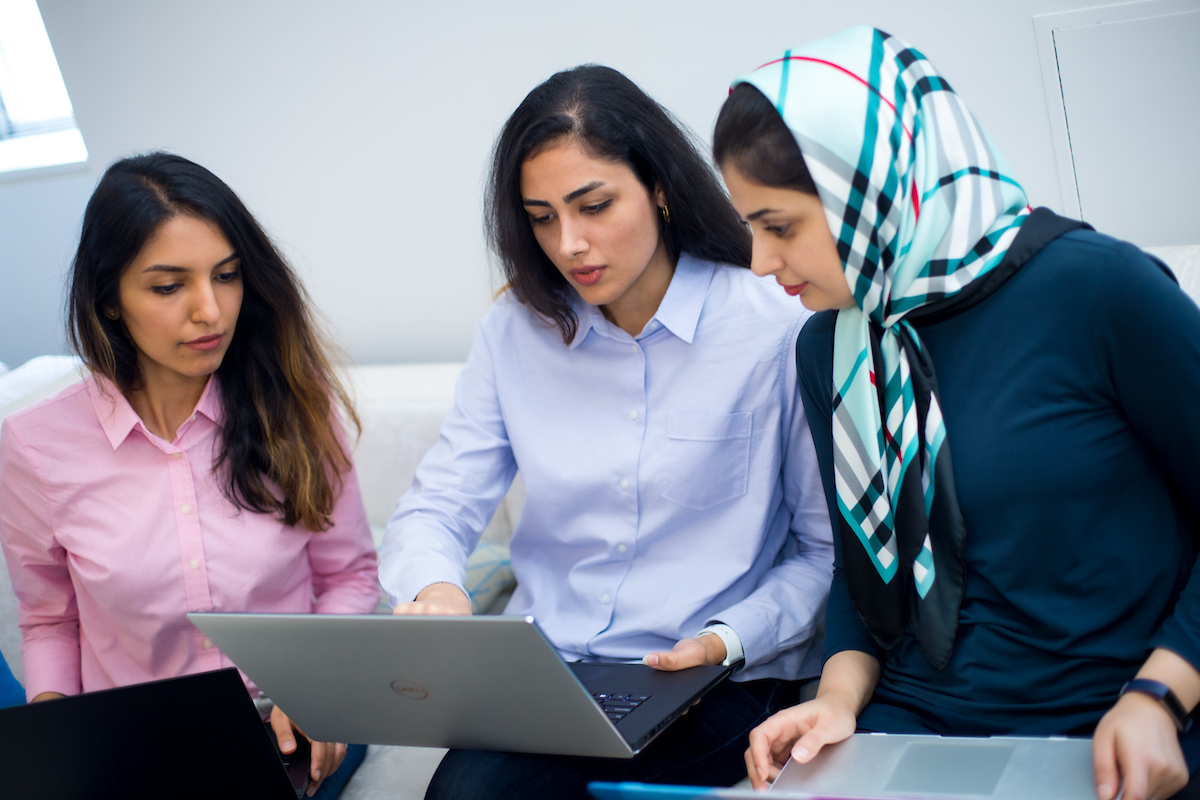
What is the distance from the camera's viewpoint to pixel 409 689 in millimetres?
1035

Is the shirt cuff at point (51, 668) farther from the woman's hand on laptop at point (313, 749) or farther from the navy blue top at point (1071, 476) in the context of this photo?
the navy blue top at point (1071, 476)

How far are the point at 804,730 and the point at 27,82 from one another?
303cm

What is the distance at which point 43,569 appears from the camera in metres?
1.48

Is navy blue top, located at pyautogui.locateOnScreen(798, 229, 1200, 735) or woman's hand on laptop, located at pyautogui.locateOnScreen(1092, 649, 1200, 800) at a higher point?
navy blue top, located at pyautogui.locateOnScreen(798, 229, 1200, 735)

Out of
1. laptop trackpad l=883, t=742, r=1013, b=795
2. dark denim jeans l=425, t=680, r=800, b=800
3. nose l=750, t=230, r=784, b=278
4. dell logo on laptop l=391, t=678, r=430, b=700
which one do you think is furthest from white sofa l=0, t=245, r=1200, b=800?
laptop trackpad l=883, t=742, r=1013, b=795

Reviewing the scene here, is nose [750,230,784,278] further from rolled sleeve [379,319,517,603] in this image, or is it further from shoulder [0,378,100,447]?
shoulder [0,378,100,447]

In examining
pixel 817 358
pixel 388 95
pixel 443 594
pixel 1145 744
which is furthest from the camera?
pixel 388 95

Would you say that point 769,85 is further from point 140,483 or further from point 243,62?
point 243,62

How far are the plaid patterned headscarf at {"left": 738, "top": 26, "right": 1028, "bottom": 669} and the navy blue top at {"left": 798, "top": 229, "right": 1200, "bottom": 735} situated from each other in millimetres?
33

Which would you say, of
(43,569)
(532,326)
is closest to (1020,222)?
(532,326)

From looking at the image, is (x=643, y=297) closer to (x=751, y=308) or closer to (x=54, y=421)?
(x=751, y=308)

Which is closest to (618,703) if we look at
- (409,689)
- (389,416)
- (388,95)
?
(409,689)

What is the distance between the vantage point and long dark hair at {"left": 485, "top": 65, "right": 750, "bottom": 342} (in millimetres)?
1318

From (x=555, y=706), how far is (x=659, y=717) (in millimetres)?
146
